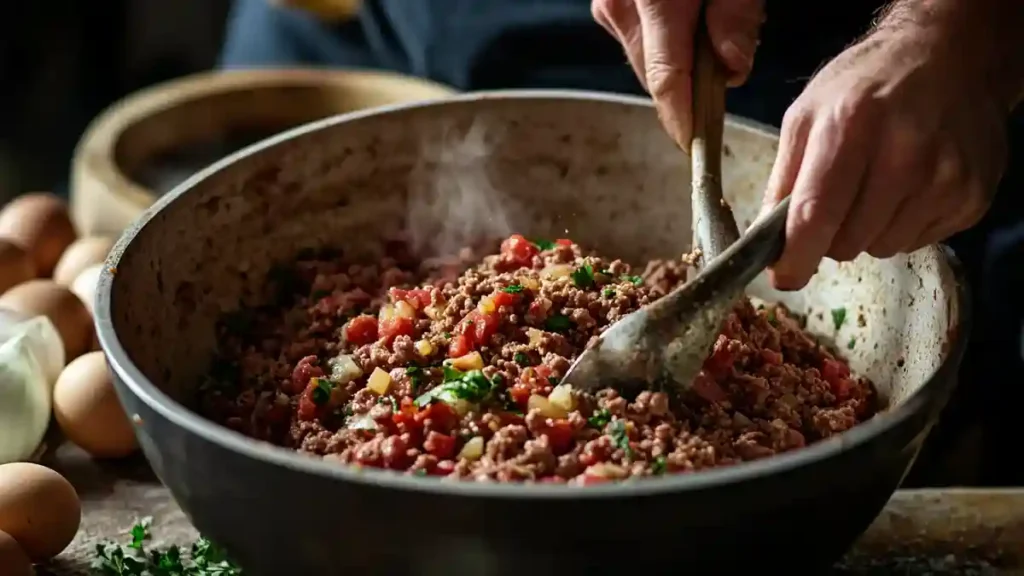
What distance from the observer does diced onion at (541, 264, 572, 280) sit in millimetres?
1236

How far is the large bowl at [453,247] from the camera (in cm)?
83

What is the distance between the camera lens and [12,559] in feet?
3.53

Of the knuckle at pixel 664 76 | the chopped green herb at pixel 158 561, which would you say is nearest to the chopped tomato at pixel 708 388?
the knuckle at pixel 664 76

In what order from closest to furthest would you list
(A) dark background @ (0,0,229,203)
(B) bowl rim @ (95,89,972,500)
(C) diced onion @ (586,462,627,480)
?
(B) bowl rim @ (95,89,972,500), (C) diced onion @ (586,462,627,480), (A) dark background @ (0,0,229,203)

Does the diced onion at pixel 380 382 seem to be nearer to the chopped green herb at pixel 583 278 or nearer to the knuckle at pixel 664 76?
the chopped green herb at pixel 583 278

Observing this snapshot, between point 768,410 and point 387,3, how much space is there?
1.19m

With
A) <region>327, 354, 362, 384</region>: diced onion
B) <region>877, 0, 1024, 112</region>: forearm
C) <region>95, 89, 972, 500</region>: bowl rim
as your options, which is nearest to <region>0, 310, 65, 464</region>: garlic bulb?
<region>95, 89, 972, 500</region>: bowl rim

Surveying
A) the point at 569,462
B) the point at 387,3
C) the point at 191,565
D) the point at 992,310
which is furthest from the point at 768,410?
the point at 387,3

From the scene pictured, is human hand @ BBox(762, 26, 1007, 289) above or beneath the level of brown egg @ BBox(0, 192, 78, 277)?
above

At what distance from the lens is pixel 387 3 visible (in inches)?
80.2

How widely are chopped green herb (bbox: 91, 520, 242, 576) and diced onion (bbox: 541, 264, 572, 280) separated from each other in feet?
1.41

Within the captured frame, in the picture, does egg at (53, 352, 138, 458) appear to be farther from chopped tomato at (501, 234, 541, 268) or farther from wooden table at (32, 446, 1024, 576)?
chopped tomato at (501, 234, 541, 268)

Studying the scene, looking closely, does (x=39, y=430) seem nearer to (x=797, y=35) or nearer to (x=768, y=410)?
(x=768, y=410)

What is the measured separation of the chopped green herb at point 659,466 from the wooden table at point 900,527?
0.29m
